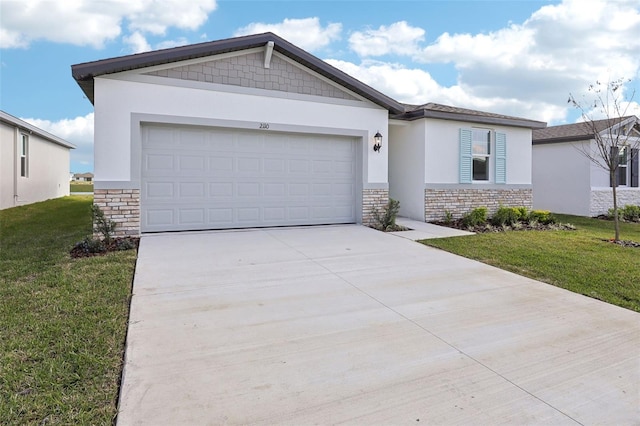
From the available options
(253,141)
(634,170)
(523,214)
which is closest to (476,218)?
(523,214)

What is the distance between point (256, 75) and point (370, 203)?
4.44 metres

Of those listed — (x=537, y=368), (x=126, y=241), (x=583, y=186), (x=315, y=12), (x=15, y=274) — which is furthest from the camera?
(x=583, y=186)

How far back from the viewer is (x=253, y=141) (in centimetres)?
956

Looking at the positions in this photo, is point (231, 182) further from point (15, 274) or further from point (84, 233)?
point (15, 274)

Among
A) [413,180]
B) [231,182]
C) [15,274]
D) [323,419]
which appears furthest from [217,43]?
[323,419]

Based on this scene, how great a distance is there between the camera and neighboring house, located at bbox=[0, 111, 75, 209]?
47.4 feet

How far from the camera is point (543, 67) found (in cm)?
1372

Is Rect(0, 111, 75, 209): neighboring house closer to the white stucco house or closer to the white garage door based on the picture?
the white stucco house

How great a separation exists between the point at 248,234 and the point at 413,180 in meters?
5.80

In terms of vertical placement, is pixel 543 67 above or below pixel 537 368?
above

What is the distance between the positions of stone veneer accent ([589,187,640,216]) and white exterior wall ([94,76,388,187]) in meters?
10.0

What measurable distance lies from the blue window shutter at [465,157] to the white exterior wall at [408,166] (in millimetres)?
1365

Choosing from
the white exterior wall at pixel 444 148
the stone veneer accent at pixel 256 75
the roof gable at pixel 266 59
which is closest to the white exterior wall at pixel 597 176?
the white exterior wall at pixel 444 148

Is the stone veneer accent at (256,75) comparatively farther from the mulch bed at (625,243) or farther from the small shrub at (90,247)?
the mulch bed at (625,243)
